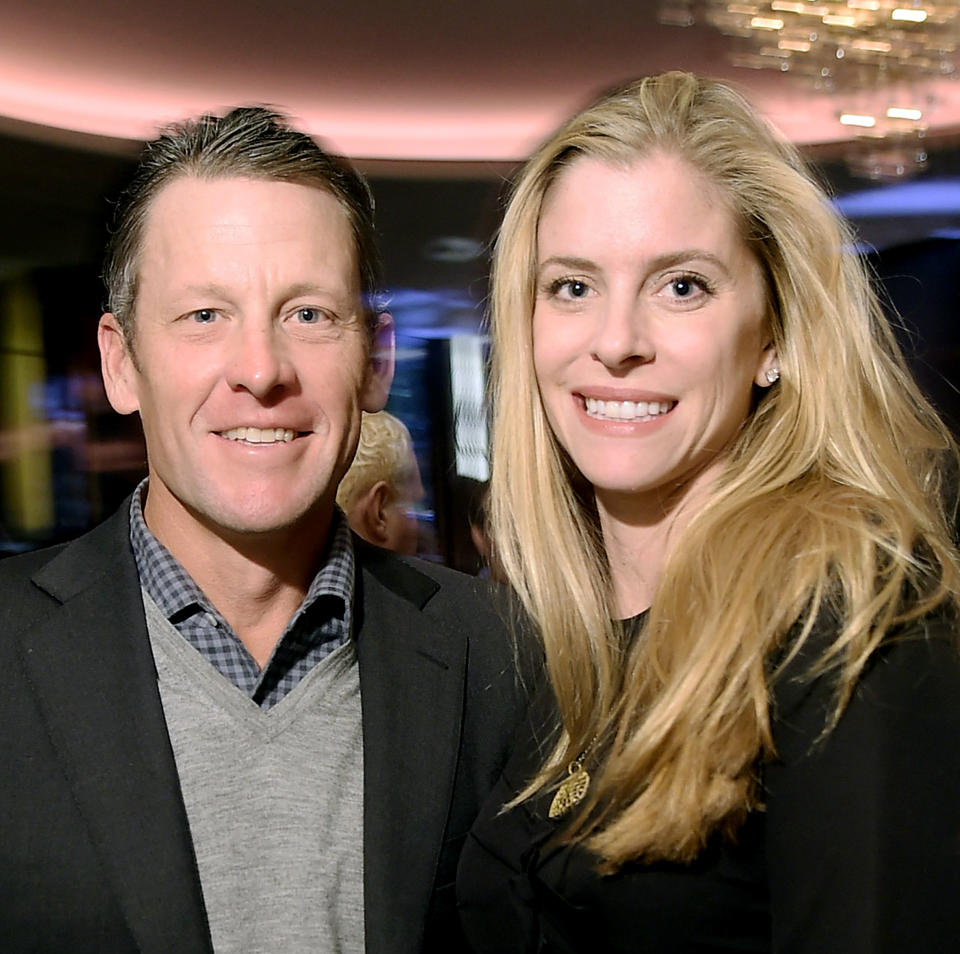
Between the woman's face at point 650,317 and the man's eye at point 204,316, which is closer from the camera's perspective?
the woman's face at point 650,317

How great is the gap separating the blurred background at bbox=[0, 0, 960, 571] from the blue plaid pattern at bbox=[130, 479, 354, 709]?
1935 millimetres

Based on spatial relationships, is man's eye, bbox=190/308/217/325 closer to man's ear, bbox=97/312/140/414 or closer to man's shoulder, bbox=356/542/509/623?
man's ear, bbox=97/312/140/414

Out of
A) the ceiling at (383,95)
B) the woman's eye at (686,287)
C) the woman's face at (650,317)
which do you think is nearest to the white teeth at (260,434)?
the woman's face at (650,317)

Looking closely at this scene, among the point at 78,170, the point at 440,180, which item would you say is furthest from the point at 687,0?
the point at 78,170

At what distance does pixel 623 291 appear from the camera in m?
1.60

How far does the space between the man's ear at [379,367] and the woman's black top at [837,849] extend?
742 mm

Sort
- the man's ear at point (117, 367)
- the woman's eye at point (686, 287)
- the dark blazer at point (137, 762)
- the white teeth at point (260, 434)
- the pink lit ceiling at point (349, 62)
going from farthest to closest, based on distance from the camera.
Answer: the pink lit ceiling at point (349, 62) < the man's ear at point (117, 367) < the white teeth at point (260, 434) < the woman's eye at point (686, 287) < the dark blazer at point (137, 762)

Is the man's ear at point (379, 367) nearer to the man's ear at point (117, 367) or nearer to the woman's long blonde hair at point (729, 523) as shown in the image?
the woman's long blonde hair at point (729, 523)

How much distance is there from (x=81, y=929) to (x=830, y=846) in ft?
2.76

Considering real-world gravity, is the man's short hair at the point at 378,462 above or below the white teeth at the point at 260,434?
below

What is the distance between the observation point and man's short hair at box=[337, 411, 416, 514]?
2.82 meters

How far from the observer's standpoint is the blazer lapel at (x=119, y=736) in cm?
151

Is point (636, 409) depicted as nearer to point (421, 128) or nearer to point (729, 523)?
point (729, 523)

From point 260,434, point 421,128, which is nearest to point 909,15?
point 421,128
